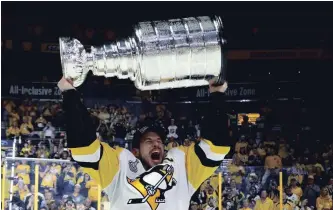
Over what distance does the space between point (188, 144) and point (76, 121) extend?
4.68 m

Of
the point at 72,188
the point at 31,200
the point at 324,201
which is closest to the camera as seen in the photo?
the point at 31,200

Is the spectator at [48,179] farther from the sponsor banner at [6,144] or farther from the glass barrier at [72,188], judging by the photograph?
the sponsor banner at [6,144]

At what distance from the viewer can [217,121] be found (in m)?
2.66

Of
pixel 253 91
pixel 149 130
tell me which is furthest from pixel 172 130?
pixel 149 130

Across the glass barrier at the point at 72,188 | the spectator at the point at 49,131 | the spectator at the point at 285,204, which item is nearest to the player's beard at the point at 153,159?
the glass barrier at the point at 72,188

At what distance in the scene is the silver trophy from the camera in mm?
2297

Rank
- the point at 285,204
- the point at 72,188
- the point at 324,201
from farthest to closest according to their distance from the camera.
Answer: the point at 324,201, the point at 285,204, the point at 72,188

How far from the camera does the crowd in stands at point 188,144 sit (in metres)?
5.96

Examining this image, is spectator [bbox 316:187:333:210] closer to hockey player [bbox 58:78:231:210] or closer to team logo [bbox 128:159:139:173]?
hockey player [bbox 58:78:231:210]

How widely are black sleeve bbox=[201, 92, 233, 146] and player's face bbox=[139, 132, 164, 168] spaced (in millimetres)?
204

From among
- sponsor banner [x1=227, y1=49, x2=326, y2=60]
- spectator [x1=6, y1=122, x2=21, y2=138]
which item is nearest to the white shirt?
spectator [x1=6, y1=122, x2=21, y2=138]

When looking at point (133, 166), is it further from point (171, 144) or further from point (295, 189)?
point (171, 144)

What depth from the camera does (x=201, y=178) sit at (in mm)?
2805

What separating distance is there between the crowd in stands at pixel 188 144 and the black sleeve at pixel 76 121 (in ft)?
10.8
